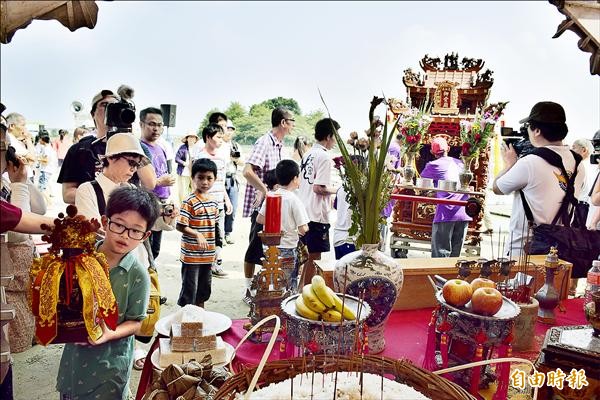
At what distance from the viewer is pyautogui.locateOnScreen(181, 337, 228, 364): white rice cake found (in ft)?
5.09

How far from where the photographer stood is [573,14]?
121 centimetres

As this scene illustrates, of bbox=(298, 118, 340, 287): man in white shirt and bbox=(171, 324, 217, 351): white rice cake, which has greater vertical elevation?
bbox=(298, 118, 340, 287): man in white shirt

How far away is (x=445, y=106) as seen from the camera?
5793mm

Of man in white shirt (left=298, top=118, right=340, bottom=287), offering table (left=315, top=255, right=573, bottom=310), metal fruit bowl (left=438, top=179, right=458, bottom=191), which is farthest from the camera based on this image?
metal fruit bowl (left=438, top=179, right=458, bottom=191)

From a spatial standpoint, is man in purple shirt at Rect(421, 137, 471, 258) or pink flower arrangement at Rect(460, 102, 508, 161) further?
pink flower arrangement at Rect(460, 102, 508, 161)

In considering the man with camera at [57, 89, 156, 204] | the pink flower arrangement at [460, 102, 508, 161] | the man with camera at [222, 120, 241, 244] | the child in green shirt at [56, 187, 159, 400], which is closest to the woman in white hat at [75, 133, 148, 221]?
the man with camera at [57, 89, 156, 204]

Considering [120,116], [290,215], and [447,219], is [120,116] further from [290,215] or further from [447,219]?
[447,219]

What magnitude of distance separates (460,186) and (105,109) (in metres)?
3.20

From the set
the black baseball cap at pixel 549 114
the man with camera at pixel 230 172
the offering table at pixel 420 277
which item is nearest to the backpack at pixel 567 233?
the black baseball cap at pixel 549 114

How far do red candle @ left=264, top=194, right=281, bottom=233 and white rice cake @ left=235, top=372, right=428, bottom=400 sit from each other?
0.70 m

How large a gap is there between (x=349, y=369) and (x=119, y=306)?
82 cm

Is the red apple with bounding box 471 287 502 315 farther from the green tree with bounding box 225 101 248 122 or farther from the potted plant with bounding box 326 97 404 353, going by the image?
the green tree with bounding box 225 101 248 122

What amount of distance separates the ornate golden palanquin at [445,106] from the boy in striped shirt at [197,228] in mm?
3148

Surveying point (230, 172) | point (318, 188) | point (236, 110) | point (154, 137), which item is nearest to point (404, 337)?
point (318, 188)
